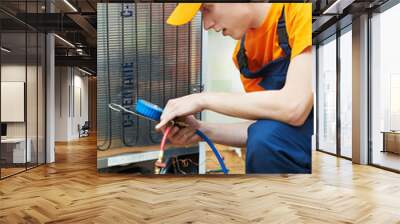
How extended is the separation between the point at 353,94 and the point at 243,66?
135 inches

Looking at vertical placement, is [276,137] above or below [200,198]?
above

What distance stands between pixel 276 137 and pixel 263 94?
0.61 m

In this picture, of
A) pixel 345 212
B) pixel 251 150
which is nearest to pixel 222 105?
pixel 251 150

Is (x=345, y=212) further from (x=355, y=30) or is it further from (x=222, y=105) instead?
(x=355, y=30)

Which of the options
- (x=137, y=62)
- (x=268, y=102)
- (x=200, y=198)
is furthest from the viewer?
(x=137, y=62)

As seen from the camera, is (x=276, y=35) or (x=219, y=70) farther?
(x=219, y=70)

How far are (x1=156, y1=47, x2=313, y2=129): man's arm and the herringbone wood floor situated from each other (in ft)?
3.07

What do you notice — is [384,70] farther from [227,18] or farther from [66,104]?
[66,104]

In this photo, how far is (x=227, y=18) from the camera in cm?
541

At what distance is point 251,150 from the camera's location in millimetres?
5348

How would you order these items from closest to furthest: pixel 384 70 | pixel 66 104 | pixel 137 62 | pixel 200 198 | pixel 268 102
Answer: pixel 200 198 → pixel 268 102 → pixel 137 62 → pixel 384 70 → pixel 66 104

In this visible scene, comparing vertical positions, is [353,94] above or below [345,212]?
above

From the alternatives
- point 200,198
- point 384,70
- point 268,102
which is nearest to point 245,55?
point 268,102

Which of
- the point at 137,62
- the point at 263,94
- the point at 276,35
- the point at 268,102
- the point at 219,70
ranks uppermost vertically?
the point at 276,35
